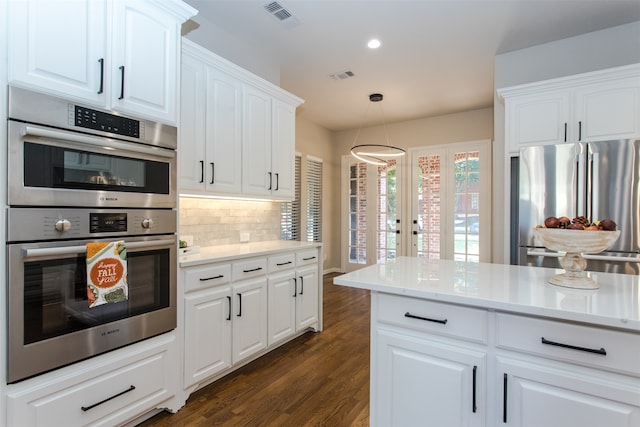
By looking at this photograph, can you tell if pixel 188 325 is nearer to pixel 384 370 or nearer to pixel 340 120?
pixel 384 370

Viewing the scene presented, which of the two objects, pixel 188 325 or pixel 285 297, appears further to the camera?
pixel 285 297

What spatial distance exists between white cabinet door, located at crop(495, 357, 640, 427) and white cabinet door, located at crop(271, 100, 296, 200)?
2436 millimetres

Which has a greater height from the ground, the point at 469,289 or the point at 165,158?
the point at 165,158

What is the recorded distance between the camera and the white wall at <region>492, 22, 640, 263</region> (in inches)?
115

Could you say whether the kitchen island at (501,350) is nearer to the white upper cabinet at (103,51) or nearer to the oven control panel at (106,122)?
the oven control panel at (106,122)

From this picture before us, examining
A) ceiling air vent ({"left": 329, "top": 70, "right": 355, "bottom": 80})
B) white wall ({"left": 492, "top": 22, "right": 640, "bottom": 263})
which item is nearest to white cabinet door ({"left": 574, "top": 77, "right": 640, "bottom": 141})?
white wall ({"left": 492, "top": 22, "right": 640, "bottom": 263})

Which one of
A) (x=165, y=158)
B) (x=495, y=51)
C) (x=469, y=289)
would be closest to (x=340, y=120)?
(x=495, y=51)

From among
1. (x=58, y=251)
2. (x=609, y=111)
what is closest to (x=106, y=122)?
(x=58, y=251)

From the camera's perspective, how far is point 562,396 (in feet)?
3.76

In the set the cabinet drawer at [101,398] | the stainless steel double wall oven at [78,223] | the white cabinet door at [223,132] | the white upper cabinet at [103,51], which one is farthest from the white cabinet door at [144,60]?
the cabinet drawer at [101,398]

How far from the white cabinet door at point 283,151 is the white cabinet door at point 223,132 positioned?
46 centimetres

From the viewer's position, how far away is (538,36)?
3068mm

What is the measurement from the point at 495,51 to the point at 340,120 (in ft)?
9.18

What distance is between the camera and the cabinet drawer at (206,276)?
208cm
